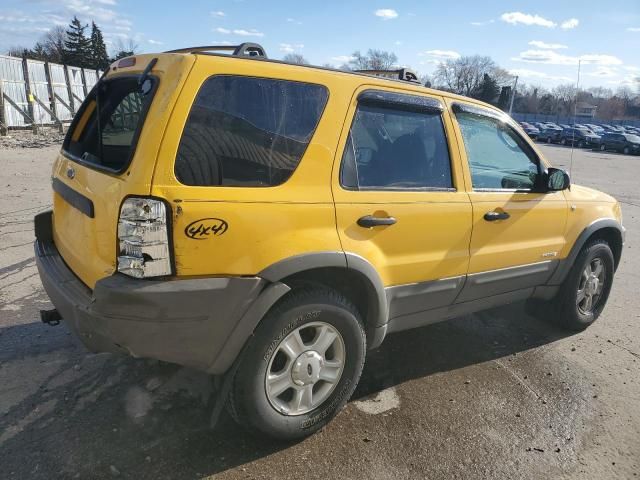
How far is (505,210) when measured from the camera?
3.50 meters

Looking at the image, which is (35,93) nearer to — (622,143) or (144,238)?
(144,238)

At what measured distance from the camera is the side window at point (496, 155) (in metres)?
3.42

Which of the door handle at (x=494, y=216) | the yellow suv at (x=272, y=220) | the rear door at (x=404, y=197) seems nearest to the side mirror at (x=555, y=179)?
the yellow suv at (x=272, y=220)

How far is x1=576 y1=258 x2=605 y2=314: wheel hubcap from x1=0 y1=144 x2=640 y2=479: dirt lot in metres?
0.27

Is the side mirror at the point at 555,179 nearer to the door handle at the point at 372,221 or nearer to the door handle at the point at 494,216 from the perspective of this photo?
the door handle at the point at 494,216

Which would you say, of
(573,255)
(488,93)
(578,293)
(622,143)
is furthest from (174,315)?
(622,143)

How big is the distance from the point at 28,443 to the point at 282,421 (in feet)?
4.28

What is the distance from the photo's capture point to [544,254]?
12.8ft

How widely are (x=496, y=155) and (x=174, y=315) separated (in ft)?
8.39

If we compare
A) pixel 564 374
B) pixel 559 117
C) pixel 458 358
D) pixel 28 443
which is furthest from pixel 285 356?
pixel 559 117

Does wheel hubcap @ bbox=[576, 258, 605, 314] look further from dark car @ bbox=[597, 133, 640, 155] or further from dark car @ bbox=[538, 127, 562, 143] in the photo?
dark car @ bbox=[538, 127, 562, 143]

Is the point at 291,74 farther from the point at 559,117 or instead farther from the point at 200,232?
the point at 559,117

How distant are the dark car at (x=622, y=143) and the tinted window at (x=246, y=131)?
1523 inches

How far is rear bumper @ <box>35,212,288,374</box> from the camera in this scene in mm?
2217
